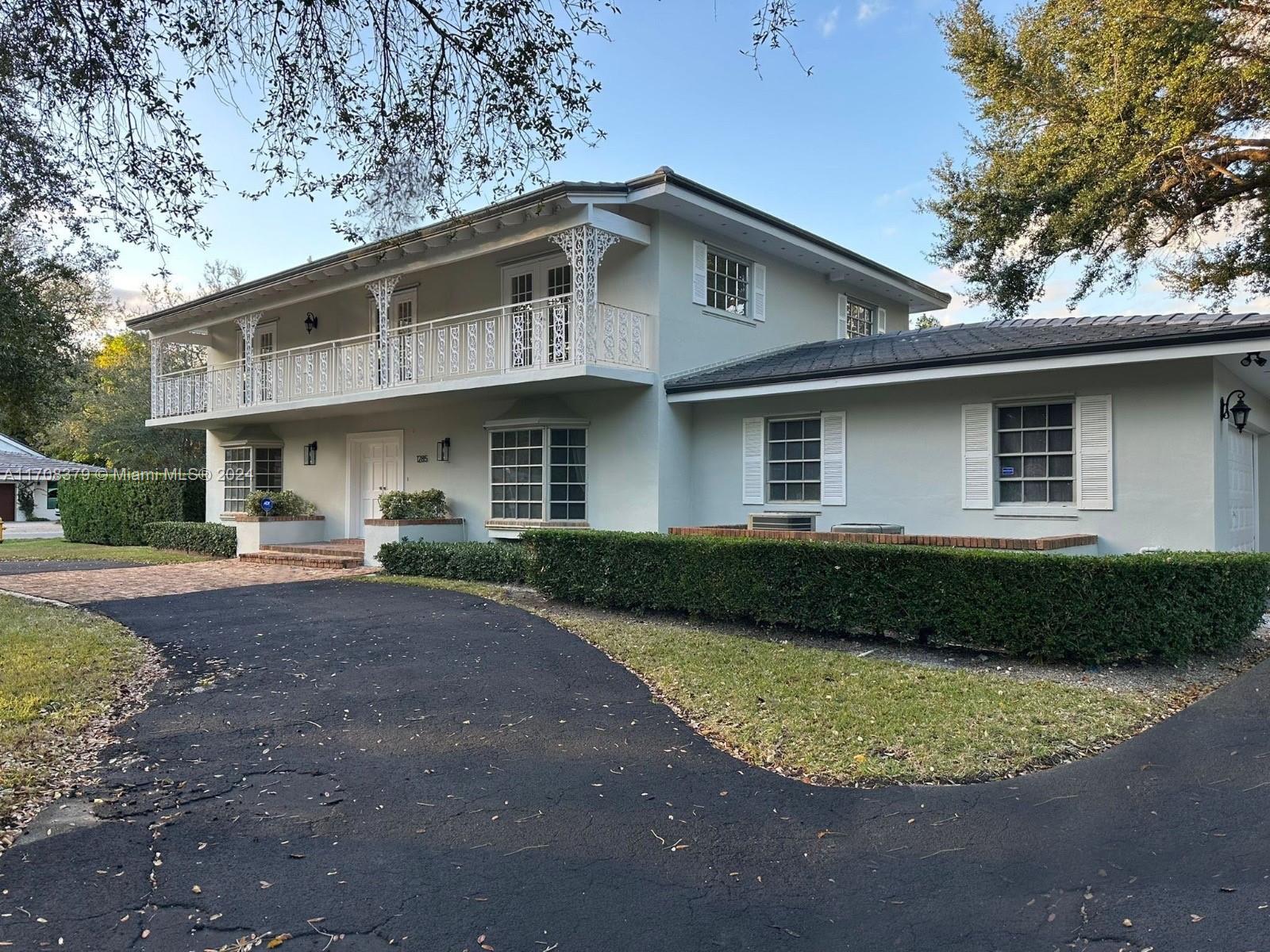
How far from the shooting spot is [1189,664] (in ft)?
23.4

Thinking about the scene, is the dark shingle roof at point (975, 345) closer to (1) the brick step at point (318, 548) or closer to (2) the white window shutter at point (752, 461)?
(2) the white window shutter at point (752, 461)

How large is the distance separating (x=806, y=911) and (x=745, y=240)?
40.0 feet

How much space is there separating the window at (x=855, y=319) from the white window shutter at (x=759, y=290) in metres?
2.55

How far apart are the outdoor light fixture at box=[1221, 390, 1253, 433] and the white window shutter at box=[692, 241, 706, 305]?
23.8 feet

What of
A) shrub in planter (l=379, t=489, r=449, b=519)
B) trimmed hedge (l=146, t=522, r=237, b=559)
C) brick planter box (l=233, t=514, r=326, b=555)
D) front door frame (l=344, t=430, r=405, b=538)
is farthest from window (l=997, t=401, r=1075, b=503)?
trimmed hedge (l=146, t=522, r=237, b=559)

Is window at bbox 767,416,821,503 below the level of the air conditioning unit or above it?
above

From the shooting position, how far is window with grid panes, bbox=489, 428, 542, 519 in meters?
14.1

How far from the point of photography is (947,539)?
8781 mm

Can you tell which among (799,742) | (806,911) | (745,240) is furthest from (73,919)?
(745,240)

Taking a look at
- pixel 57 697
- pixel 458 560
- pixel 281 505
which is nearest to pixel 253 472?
pixel 281 505

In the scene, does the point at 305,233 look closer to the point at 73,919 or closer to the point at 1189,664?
the point at 73,919

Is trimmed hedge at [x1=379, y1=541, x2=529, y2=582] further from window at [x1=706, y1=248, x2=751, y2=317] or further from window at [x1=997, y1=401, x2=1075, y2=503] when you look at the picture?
window at [x1=997, y1=401, x2=1075, y2=503]

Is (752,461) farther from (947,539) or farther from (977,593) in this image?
(977,593)

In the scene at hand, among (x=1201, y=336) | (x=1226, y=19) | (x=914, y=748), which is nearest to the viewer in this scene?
(x=914, y=748)
